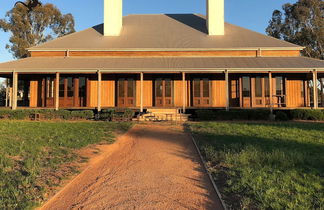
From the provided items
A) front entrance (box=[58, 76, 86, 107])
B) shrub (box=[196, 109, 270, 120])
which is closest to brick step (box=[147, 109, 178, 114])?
shrub (box=[196, 109, 270, 120])

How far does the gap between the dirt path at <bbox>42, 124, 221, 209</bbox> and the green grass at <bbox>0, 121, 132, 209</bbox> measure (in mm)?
436

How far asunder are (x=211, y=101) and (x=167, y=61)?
463 cm

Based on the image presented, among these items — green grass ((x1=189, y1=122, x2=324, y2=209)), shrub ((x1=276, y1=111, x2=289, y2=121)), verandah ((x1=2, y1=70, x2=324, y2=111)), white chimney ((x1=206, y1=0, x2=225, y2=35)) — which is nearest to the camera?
green grass ((x1=189, y1=122, x2=324, y2=209))

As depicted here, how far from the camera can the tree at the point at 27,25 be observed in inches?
1267

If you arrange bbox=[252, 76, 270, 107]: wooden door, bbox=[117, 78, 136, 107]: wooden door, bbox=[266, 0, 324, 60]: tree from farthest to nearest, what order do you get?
bbox=[266, 0, 324, 60]: tree → bbox=[117, 78, 136, 107]: wooden door → bbox=[252, 76, 270, 107]: wooden door

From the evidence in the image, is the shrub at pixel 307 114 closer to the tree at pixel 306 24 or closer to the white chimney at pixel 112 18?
the white chimney at pixel 112 18

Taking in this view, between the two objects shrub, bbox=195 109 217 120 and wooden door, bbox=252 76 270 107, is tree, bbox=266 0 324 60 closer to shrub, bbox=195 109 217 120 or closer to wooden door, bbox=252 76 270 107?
wooden door, bbox=252 76 270 107

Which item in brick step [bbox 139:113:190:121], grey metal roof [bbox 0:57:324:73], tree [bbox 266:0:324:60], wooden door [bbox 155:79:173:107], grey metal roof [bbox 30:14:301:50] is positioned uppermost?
tree [bbox 266:0:324:60]

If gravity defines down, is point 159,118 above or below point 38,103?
below

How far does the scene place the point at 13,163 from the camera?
17.4 feet

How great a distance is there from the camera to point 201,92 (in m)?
17.4

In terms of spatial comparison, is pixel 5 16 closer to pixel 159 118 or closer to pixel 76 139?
pixel 159 118

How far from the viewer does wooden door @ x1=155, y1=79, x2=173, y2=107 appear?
17297 mm

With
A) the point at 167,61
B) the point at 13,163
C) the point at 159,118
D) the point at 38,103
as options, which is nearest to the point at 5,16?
the point at 38,103
